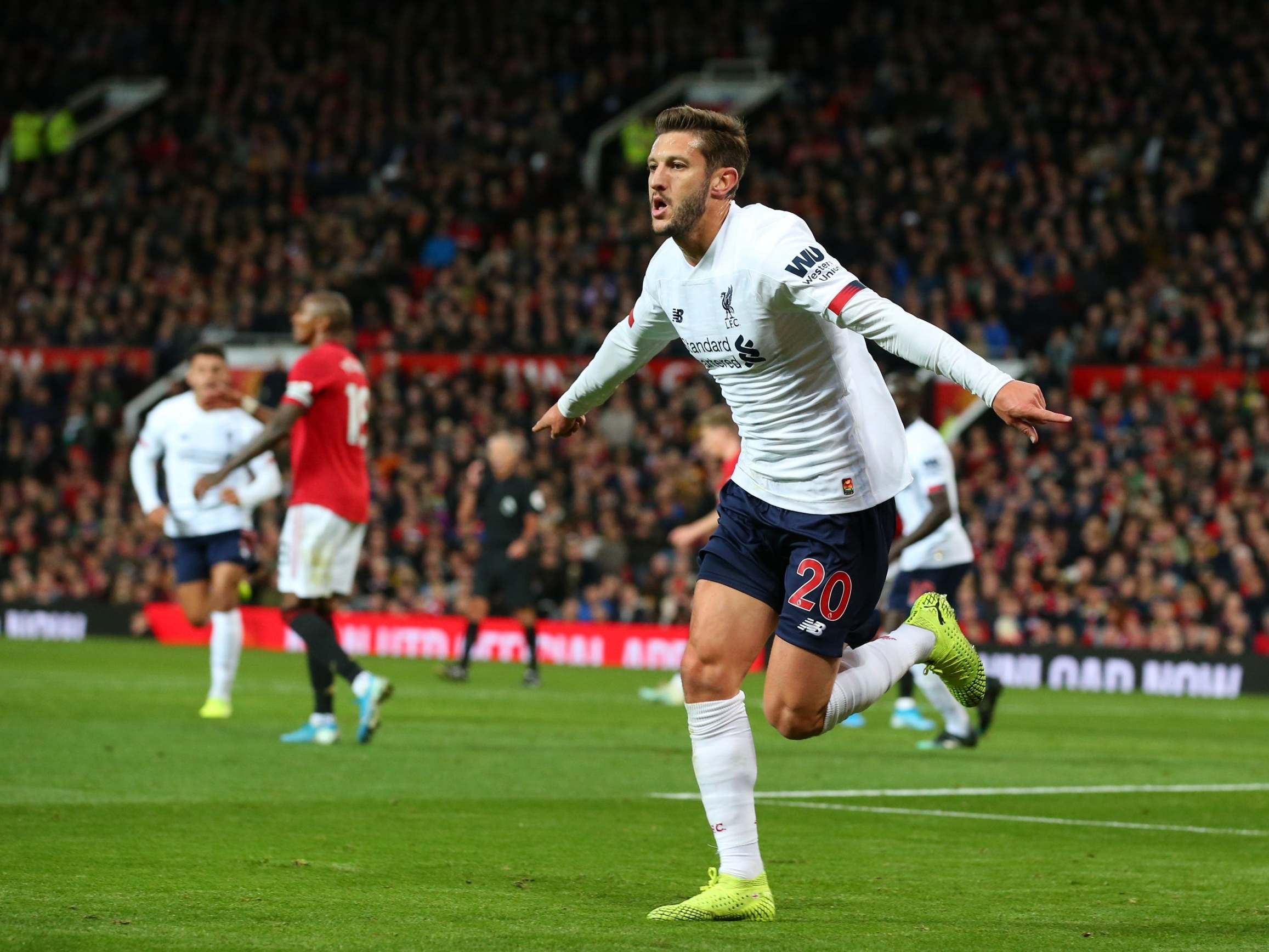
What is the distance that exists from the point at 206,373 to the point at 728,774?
24.7 ft

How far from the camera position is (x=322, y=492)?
11086 mm

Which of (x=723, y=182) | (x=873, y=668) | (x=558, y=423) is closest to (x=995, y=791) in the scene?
(x=873, y=668)

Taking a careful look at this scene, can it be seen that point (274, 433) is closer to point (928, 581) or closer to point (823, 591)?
point (928, 581)

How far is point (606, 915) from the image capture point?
223 inches

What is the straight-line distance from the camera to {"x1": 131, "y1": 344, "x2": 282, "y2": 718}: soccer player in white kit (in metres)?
12.7

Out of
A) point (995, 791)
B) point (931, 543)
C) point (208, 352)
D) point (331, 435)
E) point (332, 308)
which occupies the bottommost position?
point (995, 791)

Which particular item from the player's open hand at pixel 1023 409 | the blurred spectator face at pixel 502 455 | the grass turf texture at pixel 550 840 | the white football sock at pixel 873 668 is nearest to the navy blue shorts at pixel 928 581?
the grass turf texture at pixel 550 840

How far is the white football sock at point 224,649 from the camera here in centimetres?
1273

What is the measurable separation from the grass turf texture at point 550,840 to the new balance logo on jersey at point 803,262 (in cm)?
189

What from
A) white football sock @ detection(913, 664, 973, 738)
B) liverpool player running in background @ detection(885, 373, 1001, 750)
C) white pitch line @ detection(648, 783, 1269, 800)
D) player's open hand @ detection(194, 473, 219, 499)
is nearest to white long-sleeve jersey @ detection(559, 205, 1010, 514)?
white pitch line @ detection(648, 783, 1269, 800)

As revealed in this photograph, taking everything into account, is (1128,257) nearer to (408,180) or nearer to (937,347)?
(408,180)

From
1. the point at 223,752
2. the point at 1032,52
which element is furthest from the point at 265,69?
the point at 223,752

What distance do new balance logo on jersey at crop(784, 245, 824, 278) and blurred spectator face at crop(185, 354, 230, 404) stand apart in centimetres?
741

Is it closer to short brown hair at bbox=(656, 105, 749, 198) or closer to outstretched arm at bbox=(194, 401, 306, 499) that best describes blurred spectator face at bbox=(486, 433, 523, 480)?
outstretched arm at bbox=(194, 401, 306, 499)
